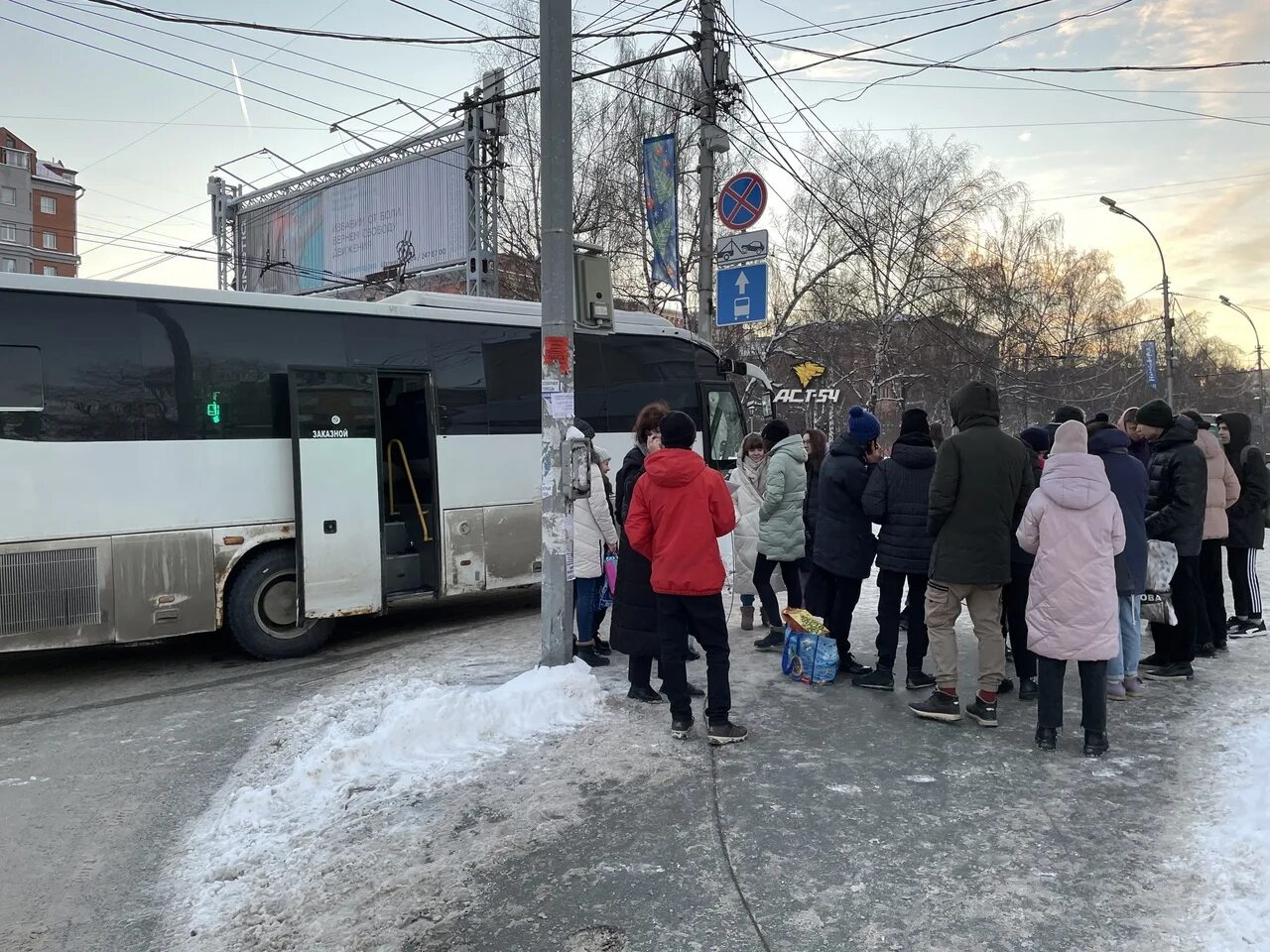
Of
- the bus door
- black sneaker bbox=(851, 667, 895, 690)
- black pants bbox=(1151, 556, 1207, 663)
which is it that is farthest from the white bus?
black pants bbox=(1151, 556, 1207, 663)

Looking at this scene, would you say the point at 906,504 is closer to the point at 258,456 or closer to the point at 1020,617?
the point at 1020,617

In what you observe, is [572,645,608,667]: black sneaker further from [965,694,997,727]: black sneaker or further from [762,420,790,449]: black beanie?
[965,694,997,727]: black sneaker

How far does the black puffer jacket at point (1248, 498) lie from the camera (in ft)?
23.7

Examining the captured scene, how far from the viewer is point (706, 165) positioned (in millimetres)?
13547

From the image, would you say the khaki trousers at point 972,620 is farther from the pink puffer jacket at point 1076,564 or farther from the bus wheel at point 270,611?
the bus wheel at point 270,611

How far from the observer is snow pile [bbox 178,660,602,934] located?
374 centimetres

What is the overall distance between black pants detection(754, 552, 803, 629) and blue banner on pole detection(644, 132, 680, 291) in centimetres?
939

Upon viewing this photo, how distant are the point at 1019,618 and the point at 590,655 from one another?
325 cm

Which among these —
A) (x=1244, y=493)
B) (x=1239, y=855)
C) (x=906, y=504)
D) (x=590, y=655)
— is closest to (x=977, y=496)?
(x=906, y=504)

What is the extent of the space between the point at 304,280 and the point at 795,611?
21.9 meters

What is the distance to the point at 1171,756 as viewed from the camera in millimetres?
4863

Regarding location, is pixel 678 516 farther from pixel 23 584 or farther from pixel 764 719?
pixel 23 584

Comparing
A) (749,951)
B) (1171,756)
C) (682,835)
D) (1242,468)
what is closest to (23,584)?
(682,835)

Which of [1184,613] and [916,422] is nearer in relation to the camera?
[916,422]
